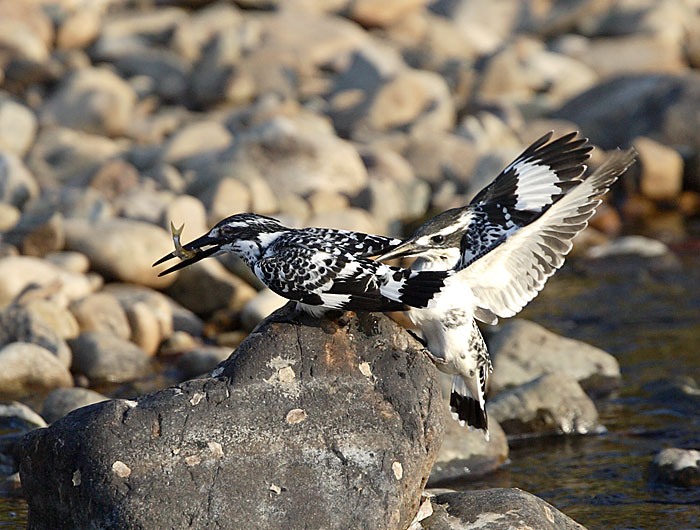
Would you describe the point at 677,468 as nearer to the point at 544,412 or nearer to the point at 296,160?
the point at 544,412

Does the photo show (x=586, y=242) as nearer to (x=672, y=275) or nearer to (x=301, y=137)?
(x=672, y=275)

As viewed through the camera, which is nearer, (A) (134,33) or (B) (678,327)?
(B) (678,327)

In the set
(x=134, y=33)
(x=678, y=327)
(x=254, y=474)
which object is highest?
(x=254, y=474)

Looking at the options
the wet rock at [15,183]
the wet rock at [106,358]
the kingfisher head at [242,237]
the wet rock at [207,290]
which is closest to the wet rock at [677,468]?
the kingfisher head at [242,237]

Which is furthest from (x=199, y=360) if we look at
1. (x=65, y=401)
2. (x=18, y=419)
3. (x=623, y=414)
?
(x=623, y=414)

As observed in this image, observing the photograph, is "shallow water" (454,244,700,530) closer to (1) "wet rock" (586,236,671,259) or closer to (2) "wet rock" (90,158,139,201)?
(1) "wet rock" (586,236,671,259)

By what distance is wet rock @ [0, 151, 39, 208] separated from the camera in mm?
14836

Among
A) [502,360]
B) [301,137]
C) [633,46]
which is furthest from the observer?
[633,46]

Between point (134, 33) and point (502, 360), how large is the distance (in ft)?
47.5

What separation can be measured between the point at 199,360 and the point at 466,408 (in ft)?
14.8

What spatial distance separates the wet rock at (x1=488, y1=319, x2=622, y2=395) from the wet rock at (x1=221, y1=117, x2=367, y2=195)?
6.05 metres

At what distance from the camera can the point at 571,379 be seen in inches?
373

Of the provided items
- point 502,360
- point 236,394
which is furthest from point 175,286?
point 236,394

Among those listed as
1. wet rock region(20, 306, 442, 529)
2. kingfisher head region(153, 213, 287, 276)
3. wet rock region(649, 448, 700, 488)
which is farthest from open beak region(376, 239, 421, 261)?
wet rock region(649, 448, 700, 488)
